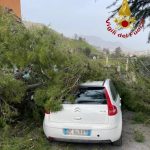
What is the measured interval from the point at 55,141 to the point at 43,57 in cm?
214

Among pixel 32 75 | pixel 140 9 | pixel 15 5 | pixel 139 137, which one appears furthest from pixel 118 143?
pixel 15 5

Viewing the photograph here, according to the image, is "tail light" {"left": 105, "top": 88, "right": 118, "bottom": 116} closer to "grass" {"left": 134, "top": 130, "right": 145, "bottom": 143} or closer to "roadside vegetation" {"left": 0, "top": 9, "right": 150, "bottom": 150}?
"roadside vegetation" {"left": 0, "top": 9, "right": 150, "bottom": 150}

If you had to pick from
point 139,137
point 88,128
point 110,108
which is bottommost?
point 139,137

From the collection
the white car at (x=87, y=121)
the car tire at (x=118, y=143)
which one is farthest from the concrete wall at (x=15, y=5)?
the car tire at (x=118, y=143)

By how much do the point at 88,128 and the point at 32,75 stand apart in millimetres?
2567

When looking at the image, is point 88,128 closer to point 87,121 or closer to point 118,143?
point 87,121

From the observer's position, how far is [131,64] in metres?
14.8

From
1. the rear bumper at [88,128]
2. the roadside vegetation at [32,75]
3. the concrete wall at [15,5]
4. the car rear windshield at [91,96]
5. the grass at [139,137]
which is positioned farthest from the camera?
the concrete wall at [15,5]

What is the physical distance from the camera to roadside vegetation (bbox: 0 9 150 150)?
8445 mm

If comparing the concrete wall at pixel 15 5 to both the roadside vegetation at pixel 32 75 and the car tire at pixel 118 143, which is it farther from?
the car tire at pixel 118 143

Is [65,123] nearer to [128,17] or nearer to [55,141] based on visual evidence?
[55,141]

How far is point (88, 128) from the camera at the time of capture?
789 cm

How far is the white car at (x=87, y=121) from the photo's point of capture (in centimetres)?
790

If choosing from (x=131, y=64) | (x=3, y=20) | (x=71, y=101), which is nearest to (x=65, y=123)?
(x=71, y=101)
